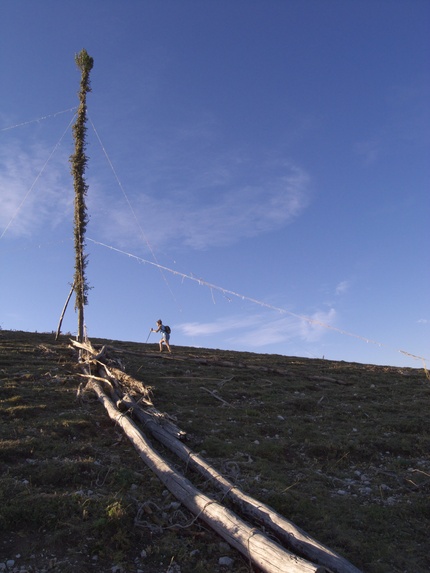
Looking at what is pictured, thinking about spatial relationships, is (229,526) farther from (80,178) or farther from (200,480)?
(80,178)

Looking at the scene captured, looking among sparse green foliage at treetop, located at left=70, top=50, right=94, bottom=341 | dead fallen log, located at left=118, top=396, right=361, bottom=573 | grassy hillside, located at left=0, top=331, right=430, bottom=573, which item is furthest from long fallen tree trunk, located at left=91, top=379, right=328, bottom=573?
sparse green foliage at treetop, located at left=70, top=50, right=94, bottom=341

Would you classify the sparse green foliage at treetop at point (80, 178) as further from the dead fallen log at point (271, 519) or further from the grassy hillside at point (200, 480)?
the dead fallen log at point (271, 519)

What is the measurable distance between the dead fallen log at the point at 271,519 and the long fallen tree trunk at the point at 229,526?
0.48 m

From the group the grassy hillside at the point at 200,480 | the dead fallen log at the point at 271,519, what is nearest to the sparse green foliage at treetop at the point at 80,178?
the grassy hillside at the point at 200,480

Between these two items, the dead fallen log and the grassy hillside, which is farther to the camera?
the grassy hillside

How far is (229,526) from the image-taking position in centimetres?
800

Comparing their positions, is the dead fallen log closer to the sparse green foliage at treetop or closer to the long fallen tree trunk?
the long fallen tree trunk

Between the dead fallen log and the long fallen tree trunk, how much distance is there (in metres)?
0.48

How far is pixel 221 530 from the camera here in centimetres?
812

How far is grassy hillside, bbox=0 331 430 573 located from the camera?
780 cm

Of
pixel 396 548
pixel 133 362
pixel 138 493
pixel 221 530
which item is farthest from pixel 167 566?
pixel 133 362

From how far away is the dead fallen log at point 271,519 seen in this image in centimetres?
707

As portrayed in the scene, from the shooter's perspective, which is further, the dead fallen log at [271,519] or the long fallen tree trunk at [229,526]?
the dead fallen log at [271,519]

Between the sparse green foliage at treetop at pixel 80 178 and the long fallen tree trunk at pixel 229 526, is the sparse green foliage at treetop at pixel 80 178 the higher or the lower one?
the higher one
